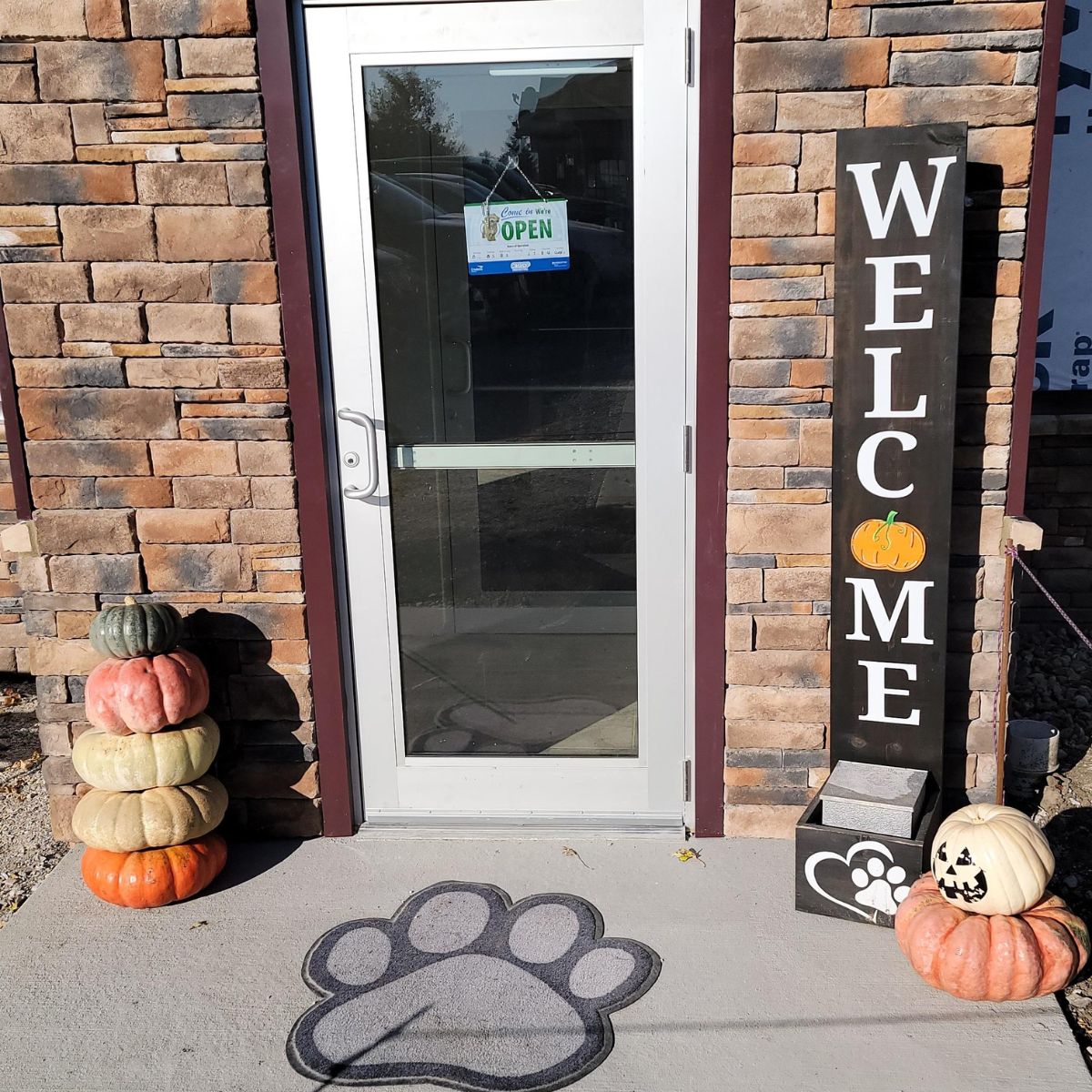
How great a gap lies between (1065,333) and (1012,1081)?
12.2 ft

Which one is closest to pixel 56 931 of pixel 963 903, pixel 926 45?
pixel 963 903

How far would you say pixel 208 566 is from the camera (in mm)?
3424

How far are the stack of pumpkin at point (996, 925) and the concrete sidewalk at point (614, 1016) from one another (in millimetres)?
104

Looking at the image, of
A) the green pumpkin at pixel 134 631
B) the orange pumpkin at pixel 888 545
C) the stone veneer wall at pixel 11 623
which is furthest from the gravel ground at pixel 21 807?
the orange pumpkin at pixel 888 545

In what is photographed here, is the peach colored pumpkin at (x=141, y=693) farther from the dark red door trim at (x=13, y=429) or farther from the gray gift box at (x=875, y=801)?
the gray gift box at (x=875, y=801)

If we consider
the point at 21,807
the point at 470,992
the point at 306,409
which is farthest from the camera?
the point at 21,807

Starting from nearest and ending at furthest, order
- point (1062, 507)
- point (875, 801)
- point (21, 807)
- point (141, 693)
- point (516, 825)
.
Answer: point (875, 801) → point (141, 693) → point (516, 825) → point (21, 807) → point (1062, 507)

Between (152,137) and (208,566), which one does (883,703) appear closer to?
(208,566)

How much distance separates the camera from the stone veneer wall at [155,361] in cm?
308

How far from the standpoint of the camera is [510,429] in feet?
11.0

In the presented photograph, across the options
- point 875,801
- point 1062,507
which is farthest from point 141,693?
point 1062,507

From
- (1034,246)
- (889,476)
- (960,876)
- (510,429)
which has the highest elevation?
(1034,246)

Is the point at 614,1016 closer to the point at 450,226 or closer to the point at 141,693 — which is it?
the point at 141,693

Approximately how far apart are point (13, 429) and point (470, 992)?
2.20m
